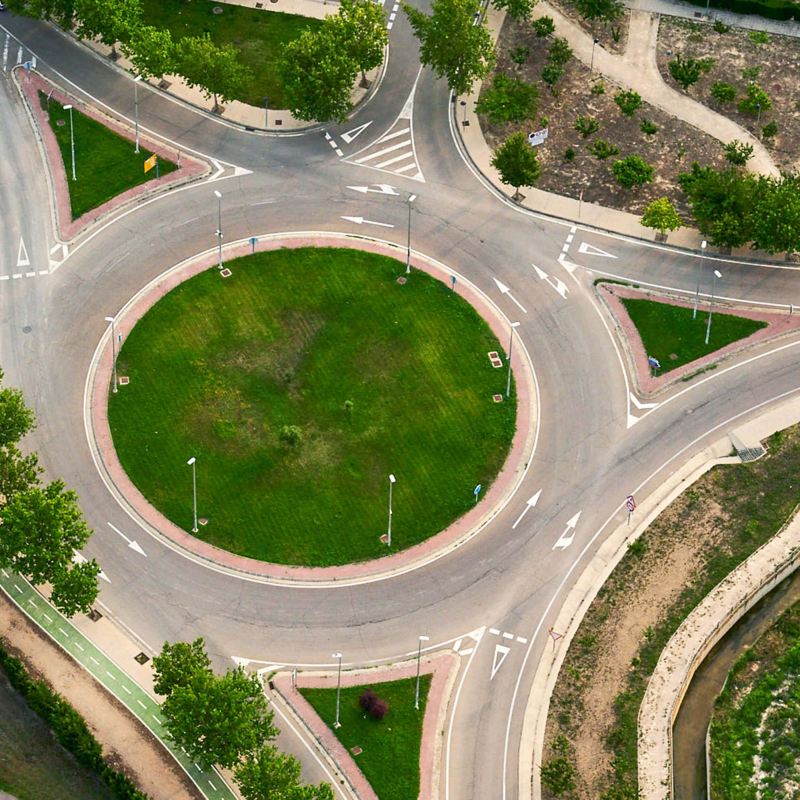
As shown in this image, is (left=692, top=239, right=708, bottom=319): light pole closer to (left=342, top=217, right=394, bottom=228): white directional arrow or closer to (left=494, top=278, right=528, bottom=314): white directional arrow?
(left=494, top=278, right=528, bottom=314): white directional arrow

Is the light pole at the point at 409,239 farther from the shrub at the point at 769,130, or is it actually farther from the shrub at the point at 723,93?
the shrub at the point at 769,130

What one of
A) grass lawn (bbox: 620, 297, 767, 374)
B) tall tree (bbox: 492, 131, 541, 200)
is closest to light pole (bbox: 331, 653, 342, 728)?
grass lawn (bbox: 620, 297, 767, 374)

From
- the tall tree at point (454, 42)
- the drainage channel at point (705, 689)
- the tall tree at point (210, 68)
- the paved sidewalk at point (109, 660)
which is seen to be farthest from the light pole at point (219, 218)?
the drainage channel at point (705, 689)

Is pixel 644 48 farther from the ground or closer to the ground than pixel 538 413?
farther from the ground

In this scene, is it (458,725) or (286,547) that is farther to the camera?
(286,547)

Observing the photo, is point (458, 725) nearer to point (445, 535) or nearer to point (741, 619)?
point (445, 535)

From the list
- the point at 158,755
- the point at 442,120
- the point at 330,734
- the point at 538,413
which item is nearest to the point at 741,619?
the point at 538,413
